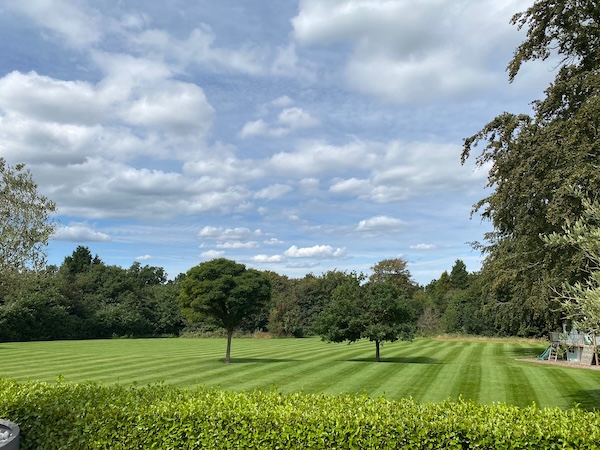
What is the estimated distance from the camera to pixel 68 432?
7797mm

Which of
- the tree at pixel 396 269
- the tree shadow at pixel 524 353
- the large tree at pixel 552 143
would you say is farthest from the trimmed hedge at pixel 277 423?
the tree at pixel 396 269

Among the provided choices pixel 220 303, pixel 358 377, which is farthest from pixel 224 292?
pixel 358 377

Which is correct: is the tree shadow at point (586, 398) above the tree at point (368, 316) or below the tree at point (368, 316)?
below

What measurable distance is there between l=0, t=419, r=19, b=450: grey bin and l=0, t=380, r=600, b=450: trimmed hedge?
56 cm

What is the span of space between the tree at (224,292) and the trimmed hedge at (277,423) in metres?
22.1

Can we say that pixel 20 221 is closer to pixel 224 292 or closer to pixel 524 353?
pixel 224 292

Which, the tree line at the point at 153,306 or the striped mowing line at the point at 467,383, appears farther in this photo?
the tree line at the point at 153,306

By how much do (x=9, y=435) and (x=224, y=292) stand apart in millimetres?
23749

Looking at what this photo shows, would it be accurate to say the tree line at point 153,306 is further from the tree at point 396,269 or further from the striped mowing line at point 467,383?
the striped mowing line at point 467,383

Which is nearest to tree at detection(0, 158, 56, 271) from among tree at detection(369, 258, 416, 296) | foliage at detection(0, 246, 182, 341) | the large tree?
the large tree

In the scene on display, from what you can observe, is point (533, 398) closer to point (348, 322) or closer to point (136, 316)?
point (348, 322)

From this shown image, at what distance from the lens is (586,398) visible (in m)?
18.2

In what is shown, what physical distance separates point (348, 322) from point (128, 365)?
15175 millimetres

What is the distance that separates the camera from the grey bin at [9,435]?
22.5 feet
